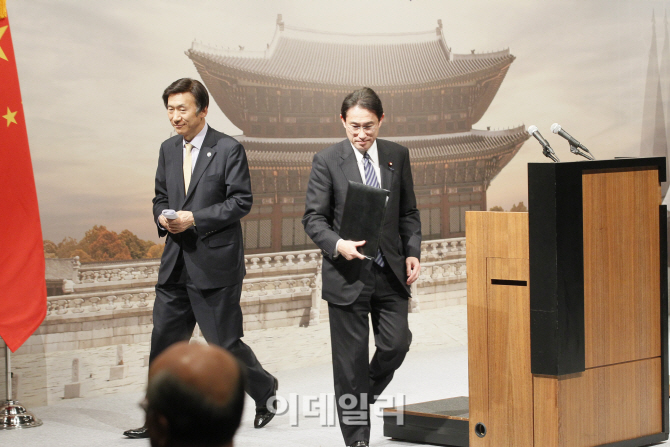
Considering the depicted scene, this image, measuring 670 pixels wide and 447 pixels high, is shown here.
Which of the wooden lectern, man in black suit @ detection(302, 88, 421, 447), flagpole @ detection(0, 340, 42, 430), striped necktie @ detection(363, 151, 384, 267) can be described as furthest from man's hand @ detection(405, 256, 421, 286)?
flagpole @ detection(0, 340, 42, 430)

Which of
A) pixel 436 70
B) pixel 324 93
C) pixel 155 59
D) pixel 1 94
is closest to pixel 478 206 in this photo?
pixel 436 70

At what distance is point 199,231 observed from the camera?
270 centimetres

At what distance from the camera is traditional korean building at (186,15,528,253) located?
213 inches

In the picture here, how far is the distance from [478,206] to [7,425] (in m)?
4.90

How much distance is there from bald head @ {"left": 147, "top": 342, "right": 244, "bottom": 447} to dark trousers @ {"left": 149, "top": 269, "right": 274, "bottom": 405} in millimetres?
1964

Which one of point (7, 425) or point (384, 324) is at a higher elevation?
point (384, 324)

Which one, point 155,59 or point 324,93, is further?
point 324,93

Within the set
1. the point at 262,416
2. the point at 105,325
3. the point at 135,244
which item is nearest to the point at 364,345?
the point at 262,416

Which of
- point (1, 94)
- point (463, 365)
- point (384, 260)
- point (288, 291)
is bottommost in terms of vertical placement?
point (463, 365)

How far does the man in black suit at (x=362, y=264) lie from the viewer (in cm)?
243

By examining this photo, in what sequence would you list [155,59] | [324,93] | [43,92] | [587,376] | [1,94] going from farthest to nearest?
[324,93] < [155,59] < [43,92] < [1,94] < [587,376]

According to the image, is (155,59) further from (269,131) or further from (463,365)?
(463,365)

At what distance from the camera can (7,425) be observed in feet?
10.1

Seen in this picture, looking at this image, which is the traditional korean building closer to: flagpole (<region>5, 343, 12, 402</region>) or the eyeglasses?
flagpole (<region>5, 343, 12, 402</region>)
